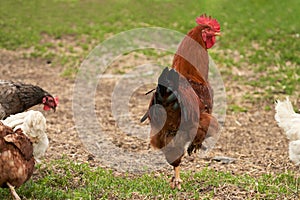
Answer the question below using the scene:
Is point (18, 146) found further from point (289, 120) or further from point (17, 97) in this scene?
point (289, 120)

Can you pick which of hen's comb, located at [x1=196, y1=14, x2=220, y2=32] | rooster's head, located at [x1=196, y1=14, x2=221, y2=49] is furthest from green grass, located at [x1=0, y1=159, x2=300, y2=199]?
hen's comb, located at [x1=196, y1=14, x2=220, y2=32]

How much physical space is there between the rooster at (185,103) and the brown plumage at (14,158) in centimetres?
135

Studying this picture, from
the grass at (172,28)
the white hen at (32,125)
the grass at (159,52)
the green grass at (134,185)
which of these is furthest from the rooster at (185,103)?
the grass at (172,28)

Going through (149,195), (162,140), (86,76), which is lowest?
(149,195)

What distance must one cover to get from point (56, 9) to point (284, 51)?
26.1 feet

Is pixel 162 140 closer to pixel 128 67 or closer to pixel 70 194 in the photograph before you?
pixel 70 194

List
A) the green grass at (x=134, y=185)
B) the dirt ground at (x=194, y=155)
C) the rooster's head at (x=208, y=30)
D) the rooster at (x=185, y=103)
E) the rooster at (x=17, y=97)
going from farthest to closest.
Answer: the dirt ground at (x=194, y=155) < the rooster at (x=17, y=97) < the rooster's head at (x=208, y=30) < the green grass at (x=134, y=185) < the rooster at (x=185, y=103)

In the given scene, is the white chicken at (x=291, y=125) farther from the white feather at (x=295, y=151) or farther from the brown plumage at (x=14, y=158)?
the brown plumage at (x=14, y=158)

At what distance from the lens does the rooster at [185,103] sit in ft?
17.9

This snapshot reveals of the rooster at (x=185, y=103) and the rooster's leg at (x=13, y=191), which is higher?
the rooster at (x=185, y=103)

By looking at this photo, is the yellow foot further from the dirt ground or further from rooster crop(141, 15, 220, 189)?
the dirt ground

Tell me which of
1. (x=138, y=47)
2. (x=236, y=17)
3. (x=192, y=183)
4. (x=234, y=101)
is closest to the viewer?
(x=192, y=183)

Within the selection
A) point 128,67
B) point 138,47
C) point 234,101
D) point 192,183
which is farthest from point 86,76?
point 192,183

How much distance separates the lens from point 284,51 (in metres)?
12.4
